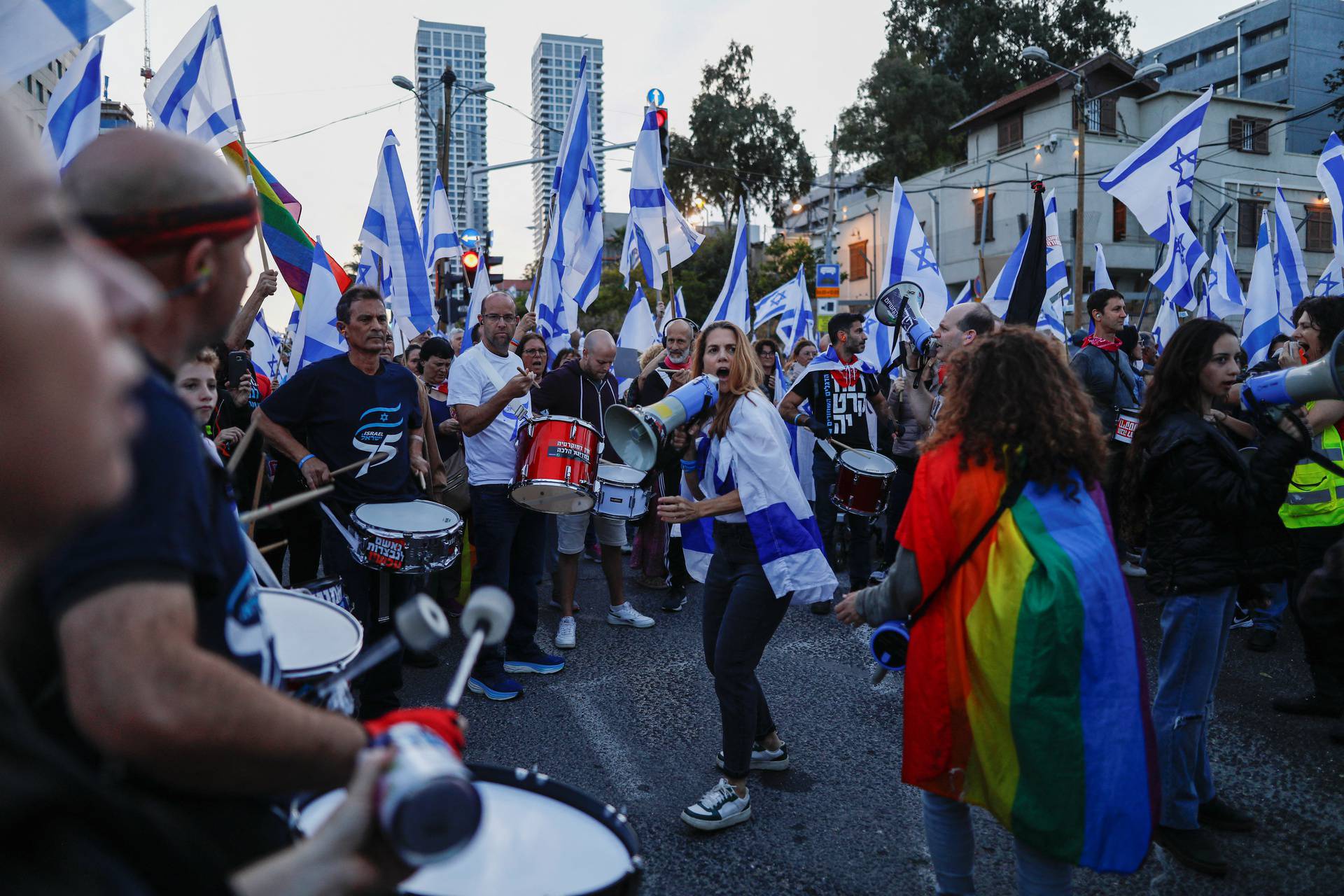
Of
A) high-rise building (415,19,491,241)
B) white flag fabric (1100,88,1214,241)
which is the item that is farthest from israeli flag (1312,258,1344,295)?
high-rise building (415,19,491,241)

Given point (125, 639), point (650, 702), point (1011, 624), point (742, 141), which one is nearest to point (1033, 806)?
point (1011, 624)

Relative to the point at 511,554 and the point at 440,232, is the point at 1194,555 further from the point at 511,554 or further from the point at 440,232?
the point at 440,232

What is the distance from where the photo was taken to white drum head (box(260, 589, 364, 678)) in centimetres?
209

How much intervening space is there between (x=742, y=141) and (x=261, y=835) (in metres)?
44.5

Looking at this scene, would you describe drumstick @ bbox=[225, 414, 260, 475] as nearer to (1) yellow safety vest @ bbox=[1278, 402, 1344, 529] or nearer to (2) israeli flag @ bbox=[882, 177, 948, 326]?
(1) yellow safety vest @ bbox=[1278, 402, 1344, 529]

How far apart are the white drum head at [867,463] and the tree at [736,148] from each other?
37305mm

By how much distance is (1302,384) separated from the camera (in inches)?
118

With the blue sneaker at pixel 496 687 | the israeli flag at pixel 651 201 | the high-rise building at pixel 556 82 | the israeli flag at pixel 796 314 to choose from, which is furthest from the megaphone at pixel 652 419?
the high-rise building at pixel 556 82

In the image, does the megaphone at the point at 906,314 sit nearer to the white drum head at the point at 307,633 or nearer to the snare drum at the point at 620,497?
the snare drum at the point at 620,497

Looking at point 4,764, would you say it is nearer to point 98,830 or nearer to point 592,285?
point 98,830

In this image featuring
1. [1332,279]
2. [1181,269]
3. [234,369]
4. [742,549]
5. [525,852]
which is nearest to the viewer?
[525,852]

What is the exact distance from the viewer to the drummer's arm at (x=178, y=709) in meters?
0.98

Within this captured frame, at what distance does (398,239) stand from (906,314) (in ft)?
16.5

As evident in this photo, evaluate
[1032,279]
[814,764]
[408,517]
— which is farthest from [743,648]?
[1032,279]
